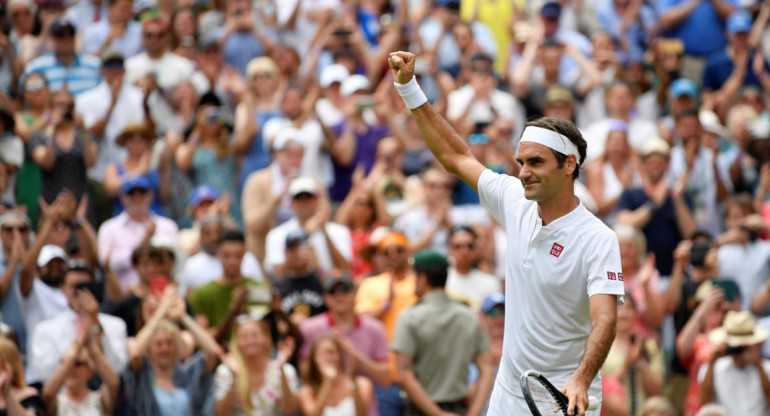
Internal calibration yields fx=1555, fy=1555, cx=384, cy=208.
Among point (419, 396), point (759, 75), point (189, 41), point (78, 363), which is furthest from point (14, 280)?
point (759, 75)

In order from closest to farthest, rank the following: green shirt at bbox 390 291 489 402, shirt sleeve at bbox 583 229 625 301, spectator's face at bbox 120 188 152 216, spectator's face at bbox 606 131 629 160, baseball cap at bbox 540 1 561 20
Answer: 1. shirt sleeve at bbox 583 229 625 301
2. green shirt at bbox 390 291 489 402
3. spectator's face at bbox 120 188 152 216
4. spectator's face at bbox 606 131 629 160
5. baseball cap at bbox 540 1 561 20

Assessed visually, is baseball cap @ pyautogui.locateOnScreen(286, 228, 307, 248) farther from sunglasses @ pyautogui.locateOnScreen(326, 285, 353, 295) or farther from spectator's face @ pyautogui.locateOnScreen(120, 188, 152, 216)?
spectator's face @ pyautogui.locateOnScreen(120, 188, 152, 216)

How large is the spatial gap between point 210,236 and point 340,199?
2.47 m

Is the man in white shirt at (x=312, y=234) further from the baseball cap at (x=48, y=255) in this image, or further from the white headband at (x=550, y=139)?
the white headband at (x=550, y=139)

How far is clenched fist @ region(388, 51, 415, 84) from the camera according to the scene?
7301 millimetres

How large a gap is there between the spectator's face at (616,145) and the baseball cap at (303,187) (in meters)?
2.91

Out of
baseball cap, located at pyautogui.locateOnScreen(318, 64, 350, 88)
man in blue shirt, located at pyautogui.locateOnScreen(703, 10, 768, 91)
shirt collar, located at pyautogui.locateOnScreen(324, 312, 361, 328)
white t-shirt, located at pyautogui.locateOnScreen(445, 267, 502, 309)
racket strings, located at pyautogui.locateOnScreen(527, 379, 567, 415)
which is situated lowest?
man in blue shirt, located at pyautogui.locateOnScreen(703, 10, 768, 91)

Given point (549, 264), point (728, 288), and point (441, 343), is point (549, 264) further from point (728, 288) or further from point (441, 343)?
point (728, 288)

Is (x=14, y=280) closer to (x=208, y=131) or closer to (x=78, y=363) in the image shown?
(x=78, y=363)

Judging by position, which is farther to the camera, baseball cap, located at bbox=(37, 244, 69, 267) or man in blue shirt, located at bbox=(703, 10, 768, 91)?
man in blue shirt, located at bbox=(703, 10, 768, 91)

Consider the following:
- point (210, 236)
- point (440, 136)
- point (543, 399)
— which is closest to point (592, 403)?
→ point (543, 399)

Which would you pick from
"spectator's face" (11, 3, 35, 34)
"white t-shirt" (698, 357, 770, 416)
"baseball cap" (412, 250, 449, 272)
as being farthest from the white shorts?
"spectator's face" (11, 3, 35, 34)

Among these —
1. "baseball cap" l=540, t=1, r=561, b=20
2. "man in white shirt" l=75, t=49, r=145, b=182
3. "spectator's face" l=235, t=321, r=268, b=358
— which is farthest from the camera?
"baseball cap" l=540, t=1, r=561, b=20

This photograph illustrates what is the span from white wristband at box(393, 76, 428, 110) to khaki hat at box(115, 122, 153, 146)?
22.7 ft
